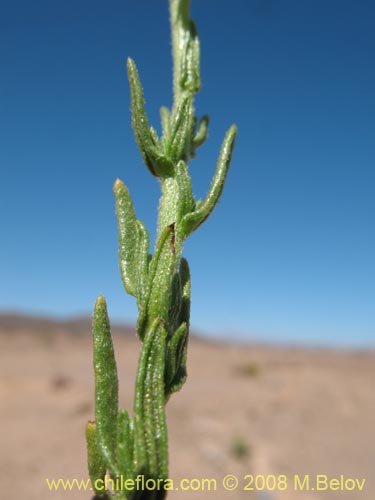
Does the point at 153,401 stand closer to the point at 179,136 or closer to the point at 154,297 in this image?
the point at 154,297

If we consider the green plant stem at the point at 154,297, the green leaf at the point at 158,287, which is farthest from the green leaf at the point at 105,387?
the green leaf at the point at 158,287

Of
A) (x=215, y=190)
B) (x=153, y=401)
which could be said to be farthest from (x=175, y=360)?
(x=215, y=190)

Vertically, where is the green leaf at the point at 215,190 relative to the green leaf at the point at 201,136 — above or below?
below

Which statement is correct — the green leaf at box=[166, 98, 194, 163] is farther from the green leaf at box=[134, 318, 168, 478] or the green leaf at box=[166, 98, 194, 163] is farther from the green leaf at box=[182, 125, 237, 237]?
the green leaf at box=[134, 318, 168, 478]

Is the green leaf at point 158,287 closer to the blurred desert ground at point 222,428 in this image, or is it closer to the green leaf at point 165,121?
the green leaf at point 165,121

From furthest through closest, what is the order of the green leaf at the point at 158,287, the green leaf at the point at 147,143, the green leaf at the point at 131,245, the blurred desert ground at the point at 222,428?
the blurred desert ground at the point at 222,428 < the green leaf at the point at 147,143 < the green leaf at the point at 131,245 < the green leaf at the point at 158,287

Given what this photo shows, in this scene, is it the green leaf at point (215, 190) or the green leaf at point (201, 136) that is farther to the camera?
the green leaf at point (201, 136)
